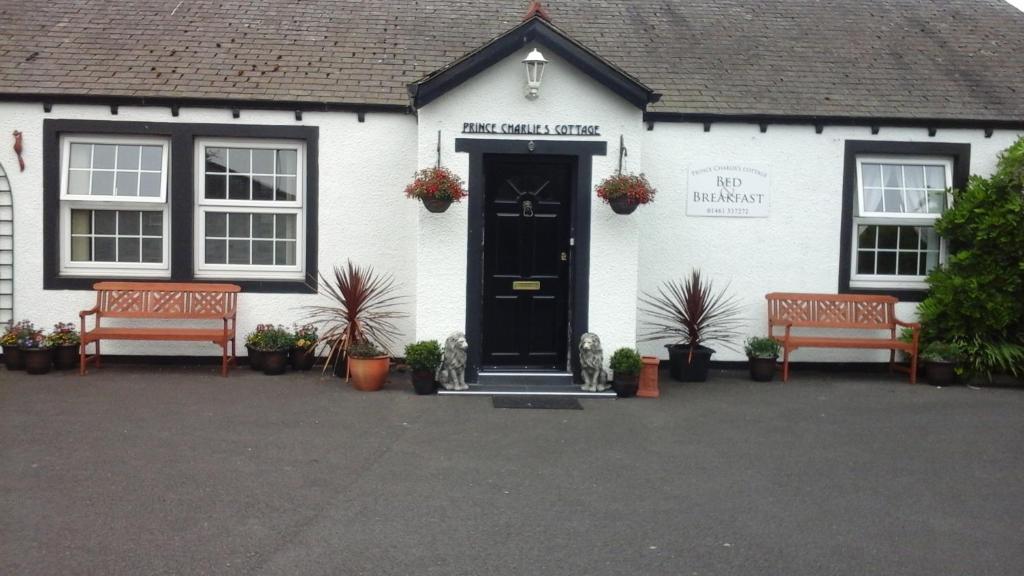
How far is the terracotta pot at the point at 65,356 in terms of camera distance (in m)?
10.1

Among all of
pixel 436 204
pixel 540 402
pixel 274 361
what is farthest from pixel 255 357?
pixel 540 402

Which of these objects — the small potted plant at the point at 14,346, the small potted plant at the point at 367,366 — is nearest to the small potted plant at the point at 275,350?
the small potted plant at the point at 367,366

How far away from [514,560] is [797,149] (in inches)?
299

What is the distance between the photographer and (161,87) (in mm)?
10508

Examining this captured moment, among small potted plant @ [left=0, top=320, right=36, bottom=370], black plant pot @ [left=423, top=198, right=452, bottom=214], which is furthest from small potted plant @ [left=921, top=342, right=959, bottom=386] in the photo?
small potted plant @ [left=0, top=320, right=36, bottom=370]

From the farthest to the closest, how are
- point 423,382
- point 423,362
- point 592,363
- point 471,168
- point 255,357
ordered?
point 255,357 → point 471,168 → point 592,363 → point 423,382 → point 423,362

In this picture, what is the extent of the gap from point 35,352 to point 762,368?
788 cm

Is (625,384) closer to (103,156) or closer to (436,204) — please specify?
(436,204)

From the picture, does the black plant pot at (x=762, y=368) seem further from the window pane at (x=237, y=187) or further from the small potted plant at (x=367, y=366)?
the window pane at (x=237, y=187)

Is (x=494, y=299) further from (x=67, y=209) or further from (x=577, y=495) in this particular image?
(x=67, y=209)

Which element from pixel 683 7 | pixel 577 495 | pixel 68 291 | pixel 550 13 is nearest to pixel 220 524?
pixel 577 495

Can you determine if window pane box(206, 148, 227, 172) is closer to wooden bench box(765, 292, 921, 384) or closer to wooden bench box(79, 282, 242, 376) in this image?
wooden bench box(79, 282, 242, 376)

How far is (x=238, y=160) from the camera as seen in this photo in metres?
10.7

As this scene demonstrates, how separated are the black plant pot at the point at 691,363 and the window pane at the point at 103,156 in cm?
679
